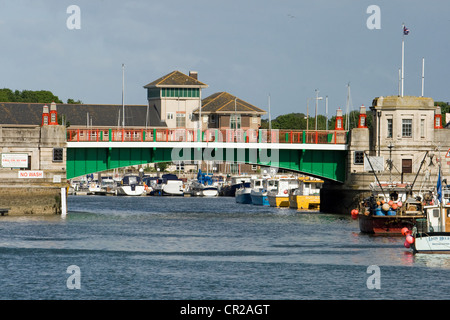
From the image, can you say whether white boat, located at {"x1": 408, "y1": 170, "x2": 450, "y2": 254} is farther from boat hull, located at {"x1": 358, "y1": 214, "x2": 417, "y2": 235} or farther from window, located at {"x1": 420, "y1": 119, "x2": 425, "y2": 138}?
window, located at {"x1": 420, "y1": 119, "x2": 425, "y2": 138}

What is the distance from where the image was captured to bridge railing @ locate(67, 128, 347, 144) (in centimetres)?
9469

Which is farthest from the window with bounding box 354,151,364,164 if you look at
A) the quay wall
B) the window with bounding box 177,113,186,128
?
the window with bounding box 177,113,186,128

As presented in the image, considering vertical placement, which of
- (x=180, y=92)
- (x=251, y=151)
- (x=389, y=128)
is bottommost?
(x=251, y=151)

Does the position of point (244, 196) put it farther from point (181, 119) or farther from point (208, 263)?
point (208, 263)

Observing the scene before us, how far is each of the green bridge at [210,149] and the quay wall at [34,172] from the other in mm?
2180

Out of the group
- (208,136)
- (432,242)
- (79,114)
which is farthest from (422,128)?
(79,114)

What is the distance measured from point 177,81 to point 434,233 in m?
139

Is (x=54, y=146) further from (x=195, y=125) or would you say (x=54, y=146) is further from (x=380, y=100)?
(x=195, y=125)

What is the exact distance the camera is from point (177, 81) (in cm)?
19425

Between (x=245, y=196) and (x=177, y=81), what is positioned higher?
(x=177, y=81)

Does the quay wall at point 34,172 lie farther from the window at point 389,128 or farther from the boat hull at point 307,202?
the boat hull at point 307,202

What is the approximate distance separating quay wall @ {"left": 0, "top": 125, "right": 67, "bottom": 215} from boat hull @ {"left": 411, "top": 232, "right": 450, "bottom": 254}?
41203mm
